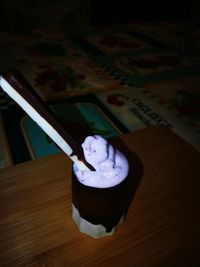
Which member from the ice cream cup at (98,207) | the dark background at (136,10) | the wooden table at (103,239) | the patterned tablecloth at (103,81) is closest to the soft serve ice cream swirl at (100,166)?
the ice cream cup at (98,207)

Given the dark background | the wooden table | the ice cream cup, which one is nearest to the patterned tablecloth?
the wooden table

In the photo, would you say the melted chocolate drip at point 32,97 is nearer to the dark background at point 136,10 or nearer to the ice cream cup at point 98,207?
the ice cream cup at point 98,207

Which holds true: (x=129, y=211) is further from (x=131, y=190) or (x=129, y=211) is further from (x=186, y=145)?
(x=186, y=145)

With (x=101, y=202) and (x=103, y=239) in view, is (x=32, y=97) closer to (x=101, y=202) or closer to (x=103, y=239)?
(x=101, y=202)

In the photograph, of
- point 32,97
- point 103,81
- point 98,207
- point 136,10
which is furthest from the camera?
point 136,10

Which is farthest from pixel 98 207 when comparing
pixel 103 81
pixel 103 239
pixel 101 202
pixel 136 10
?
pixel 136 10

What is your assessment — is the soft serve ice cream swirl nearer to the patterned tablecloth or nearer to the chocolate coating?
the chocolate coating
